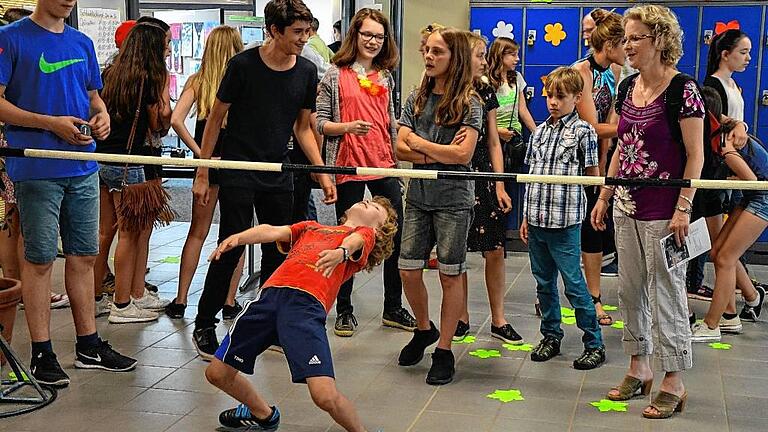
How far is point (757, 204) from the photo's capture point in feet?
15.4

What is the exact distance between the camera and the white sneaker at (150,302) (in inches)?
197

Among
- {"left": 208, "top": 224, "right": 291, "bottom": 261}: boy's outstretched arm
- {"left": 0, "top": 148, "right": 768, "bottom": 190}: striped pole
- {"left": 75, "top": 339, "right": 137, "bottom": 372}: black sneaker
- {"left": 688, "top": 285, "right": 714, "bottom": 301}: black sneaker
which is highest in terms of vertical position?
{"left": 0, "top": 148, "right": 768, "bottom": 190}: striped pole

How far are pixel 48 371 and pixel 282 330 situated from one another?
50.9 inches

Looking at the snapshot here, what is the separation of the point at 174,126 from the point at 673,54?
2.52 m

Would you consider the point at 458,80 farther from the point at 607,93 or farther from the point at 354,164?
the point at 607,93

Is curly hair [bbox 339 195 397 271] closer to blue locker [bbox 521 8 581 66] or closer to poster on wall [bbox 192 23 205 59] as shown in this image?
blue locker [bbox 521 8 581 66]

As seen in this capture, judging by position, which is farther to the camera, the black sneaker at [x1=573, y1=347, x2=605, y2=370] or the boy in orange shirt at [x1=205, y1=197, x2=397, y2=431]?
the black sneaker at [x1=573, y1=347, x2=605, y2=370]

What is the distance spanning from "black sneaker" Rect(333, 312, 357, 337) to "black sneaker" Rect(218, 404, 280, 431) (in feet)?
4.10

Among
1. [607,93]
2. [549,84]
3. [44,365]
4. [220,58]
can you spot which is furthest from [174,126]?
[607,93]

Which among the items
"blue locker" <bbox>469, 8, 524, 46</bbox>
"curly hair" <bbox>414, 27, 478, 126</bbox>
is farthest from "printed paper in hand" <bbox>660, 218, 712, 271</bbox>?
"blue locker" <bbox>469, 8, 524, 46</bbox>

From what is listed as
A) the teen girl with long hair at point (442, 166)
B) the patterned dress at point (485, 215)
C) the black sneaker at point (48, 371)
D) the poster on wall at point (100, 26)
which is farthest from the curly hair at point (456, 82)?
the poster on wall at point (100, 26)

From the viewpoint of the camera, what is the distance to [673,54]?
3408 mm

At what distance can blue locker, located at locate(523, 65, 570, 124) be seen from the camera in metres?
7.21

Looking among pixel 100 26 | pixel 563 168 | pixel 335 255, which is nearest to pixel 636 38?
pixel 563 168
